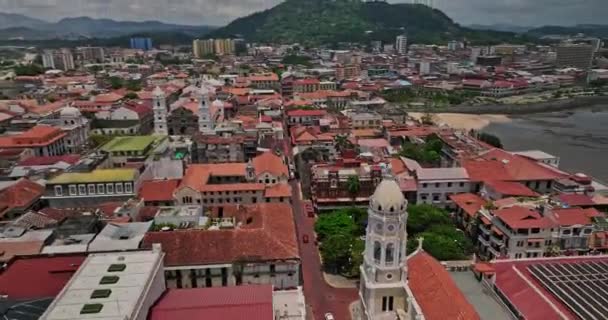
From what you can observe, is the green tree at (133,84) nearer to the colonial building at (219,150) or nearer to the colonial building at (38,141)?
the colonial building at (38,141)

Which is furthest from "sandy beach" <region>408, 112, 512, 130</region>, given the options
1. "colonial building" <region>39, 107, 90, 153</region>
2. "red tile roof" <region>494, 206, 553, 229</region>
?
"colonial building" <region>39, 107, 90, 153</region>

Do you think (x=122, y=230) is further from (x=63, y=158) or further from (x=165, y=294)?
(x=63, y=158)

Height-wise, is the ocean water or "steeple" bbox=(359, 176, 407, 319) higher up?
"steeple" bbox=(359, 176, 407, 319)

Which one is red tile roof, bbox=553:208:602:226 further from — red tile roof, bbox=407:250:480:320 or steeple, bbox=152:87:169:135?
steeple, bbox=152:87:169:135

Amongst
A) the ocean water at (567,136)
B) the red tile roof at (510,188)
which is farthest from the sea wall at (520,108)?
the red tile roof at (510,188)

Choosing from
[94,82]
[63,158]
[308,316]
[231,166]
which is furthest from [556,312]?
[94,82]

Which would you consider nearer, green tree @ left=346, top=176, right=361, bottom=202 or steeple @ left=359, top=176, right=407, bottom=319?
steeple @ left=359, top=176, right=407, bottom=319
